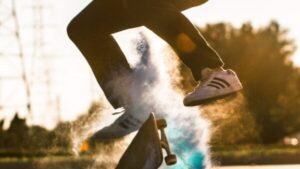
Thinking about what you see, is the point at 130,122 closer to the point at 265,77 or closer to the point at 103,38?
the point at 103,38

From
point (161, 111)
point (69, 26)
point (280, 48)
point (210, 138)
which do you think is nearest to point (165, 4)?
point (69, 26)

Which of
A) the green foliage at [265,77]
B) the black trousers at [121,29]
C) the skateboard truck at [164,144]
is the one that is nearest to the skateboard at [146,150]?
the skateboard truck at [164,144]

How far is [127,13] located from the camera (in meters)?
5.69

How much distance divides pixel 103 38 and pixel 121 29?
0.51 feet

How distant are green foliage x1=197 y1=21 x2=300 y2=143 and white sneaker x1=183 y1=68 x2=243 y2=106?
2026 inches

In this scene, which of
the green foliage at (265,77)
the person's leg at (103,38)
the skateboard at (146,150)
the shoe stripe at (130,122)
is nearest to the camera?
the skateboard at (146,150)

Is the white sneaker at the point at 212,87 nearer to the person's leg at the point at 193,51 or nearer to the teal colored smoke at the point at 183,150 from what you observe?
the person's leg at the point at 193,51

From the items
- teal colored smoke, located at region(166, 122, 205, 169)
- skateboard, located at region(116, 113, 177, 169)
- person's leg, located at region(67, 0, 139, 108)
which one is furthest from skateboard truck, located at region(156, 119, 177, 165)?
teal colored smoke, located at region(166, 122, 205, 169)

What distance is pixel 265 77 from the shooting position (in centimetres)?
6000

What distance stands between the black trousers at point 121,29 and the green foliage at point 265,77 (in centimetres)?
5123

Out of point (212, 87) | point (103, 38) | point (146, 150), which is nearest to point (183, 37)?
point (212, 87)

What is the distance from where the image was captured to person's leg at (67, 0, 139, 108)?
573 centimetres

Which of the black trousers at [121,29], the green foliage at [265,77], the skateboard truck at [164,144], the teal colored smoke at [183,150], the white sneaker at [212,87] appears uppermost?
the black trousers at [121,29]

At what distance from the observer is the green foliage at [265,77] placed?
195 ft
